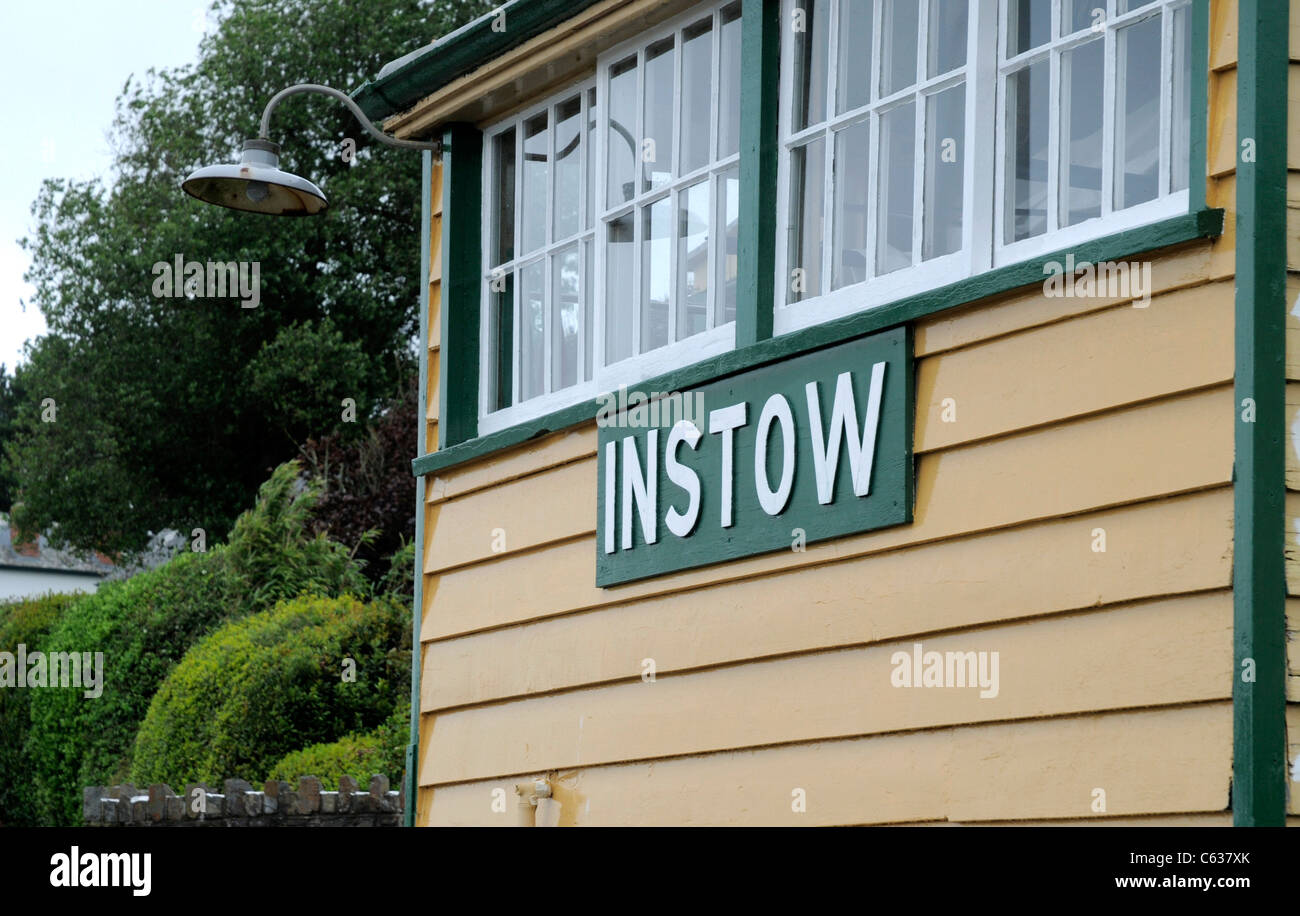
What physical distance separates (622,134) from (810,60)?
1108 millimetres

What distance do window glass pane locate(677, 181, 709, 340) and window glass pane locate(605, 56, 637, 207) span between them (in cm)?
36

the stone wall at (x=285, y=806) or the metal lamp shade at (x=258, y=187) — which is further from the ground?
the metal lamp shade at (x=258, y=187)

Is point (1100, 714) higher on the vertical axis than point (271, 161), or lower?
lower

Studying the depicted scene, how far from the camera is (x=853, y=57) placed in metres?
5.41

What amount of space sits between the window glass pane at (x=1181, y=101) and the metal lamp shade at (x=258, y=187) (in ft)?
12.4

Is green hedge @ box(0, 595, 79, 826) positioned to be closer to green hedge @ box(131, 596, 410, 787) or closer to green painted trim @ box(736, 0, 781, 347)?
green hedge @ box(131, 596, 410, 787)

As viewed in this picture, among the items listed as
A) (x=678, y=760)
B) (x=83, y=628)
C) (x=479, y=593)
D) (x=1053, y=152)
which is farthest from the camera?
(x=83, y=628)

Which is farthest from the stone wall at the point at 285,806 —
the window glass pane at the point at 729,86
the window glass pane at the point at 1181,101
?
the window glass pane at the point at 1181,101

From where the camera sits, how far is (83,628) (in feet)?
57.5

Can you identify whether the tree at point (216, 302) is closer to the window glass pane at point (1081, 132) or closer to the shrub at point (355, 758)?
the shrub at point (355, 758)

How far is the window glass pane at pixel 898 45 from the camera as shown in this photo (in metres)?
5.18

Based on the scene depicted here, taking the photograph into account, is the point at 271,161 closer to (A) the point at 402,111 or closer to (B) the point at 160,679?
(A) the point at 402,111
